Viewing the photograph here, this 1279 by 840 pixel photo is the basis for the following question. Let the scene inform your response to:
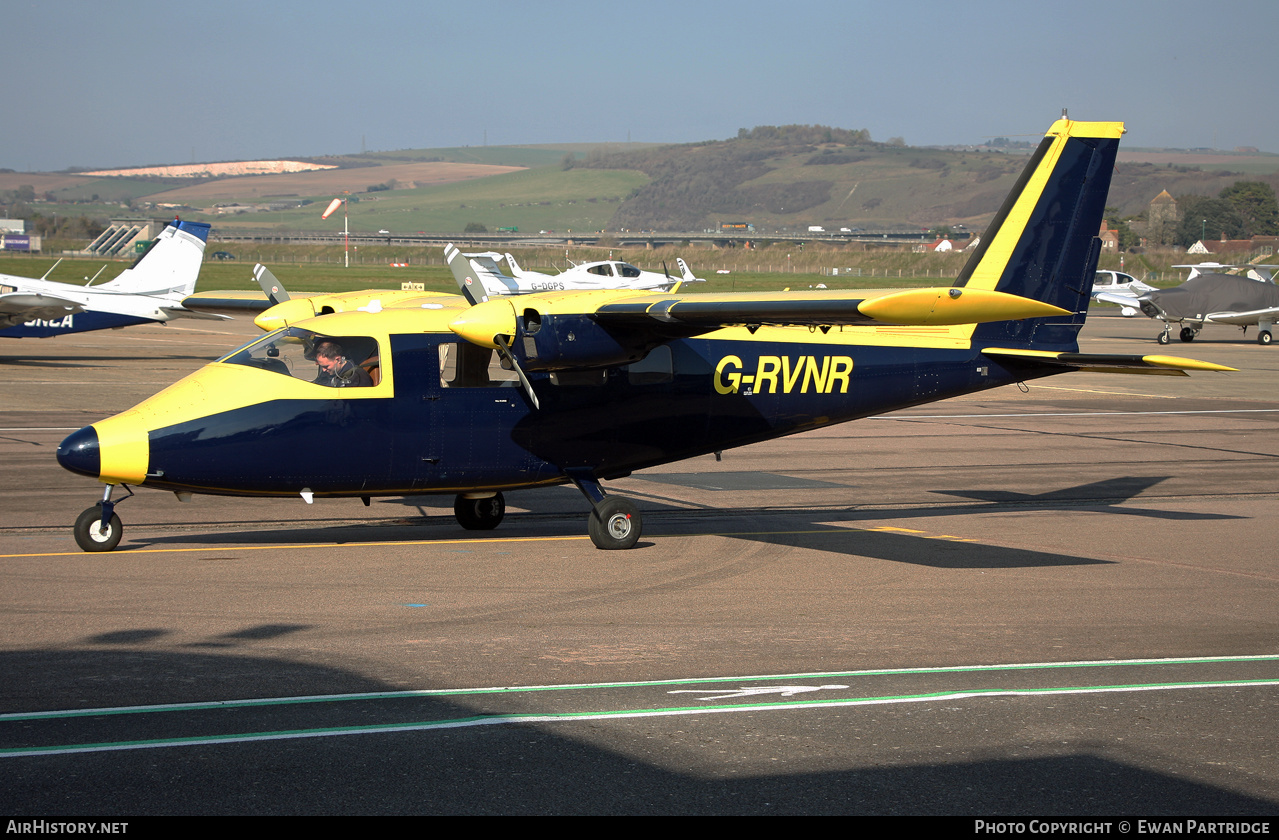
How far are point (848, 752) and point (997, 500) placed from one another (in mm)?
11280

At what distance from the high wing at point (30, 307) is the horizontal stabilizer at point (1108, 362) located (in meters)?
29.5

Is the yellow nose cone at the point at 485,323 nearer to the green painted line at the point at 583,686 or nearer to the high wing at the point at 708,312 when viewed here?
the high wing at the point at 708,312

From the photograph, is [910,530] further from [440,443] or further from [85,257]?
[85,257]

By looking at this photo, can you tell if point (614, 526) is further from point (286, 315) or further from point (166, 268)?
point (166, 268)

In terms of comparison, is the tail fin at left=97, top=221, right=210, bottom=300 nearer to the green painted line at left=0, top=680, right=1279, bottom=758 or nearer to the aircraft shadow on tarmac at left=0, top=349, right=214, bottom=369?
the aircraft shadow on tarmac at left=0, top=349, right=214, bottom=369

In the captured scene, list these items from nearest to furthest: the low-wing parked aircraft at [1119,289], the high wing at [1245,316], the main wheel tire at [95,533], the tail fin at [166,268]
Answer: the main wheel tire at [95,533] → the tail fin at [166,268] → the high wing at [1245,316] → the low-wing parked aircraft at [1119,289]

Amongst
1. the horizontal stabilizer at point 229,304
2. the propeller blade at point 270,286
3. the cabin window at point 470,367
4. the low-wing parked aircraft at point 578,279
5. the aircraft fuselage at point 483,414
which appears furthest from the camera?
the low-wing parked aircraft at point 578,279

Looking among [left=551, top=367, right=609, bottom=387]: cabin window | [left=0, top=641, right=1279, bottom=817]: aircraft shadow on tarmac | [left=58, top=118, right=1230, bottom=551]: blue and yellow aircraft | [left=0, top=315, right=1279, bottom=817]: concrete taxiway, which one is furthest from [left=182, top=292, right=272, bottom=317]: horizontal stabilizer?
[left=0, top=641, right=1279, bottom=817]: aircraft shadow on tarmac

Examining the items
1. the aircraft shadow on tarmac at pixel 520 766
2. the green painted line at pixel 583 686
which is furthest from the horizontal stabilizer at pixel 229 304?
the green painted line at pixel 583 686

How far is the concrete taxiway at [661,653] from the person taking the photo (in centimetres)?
642

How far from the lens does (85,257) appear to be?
13888 cm

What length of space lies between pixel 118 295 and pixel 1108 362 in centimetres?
3160

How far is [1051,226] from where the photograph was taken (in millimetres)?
15805

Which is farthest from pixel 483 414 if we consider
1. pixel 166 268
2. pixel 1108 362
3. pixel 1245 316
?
pixel 1245 316
